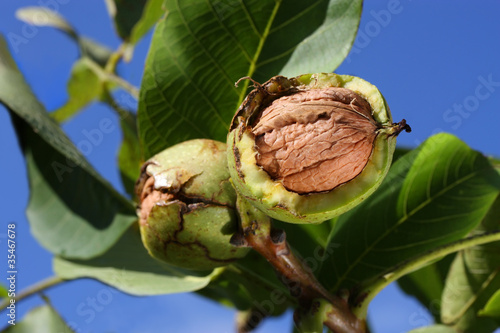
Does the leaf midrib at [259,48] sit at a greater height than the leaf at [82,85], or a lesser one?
lesser

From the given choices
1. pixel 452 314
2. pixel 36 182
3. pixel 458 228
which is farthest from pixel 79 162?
pixel 452 314

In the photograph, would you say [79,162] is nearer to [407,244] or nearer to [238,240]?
[238,240]

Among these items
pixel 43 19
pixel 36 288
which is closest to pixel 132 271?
pixel 36 288

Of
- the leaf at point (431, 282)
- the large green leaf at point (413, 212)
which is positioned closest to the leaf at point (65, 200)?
the large green leaf at point (413, 212)

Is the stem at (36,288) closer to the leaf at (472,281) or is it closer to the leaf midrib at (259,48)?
the leaf midrib at (259,48)

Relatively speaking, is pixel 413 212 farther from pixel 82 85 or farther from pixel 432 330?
pixel 82 85

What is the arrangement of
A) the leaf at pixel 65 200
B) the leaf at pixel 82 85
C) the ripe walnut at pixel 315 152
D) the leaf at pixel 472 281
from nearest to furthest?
1. the ripe walnut at pixel 315 152
2. the leaf at pixel 65 200
3. the leaf at pixel 472 281
4. the leaf at pixel 82 85

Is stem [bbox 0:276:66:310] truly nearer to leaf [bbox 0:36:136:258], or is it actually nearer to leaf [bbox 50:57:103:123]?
leaf [bbox 0:36:136:258]
